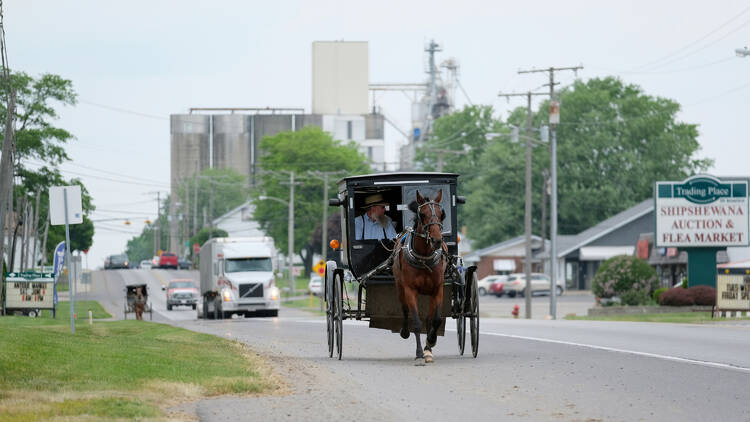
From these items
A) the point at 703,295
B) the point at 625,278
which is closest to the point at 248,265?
the point at 625,278

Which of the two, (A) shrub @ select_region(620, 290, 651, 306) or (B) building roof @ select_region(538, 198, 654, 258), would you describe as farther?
(B) building roof @ select_region(538, 198, 654, 258)

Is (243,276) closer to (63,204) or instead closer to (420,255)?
(63,204)

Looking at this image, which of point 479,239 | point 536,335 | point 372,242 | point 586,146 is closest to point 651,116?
point 586,146

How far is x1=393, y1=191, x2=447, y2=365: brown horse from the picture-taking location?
16.9m

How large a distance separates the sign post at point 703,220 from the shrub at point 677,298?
1427 mm

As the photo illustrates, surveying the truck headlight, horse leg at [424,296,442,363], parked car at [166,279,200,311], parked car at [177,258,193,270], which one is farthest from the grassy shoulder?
parked car at [177,258,193,270]

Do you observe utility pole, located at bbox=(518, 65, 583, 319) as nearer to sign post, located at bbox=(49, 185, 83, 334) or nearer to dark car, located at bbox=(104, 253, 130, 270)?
sign post, located at bbox=(49, 185, 83, 334)

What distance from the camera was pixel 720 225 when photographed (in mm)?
47938

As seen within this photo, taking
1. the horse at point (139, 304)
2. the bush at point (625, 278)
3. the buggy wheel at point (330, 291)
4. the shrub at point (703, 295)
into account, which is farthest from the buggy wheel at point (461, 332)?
the bush at point (625, 278)

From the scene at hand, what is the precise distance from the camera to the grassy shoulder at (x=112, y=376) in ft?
38.2

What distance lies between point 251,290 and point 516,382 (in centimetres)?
3662

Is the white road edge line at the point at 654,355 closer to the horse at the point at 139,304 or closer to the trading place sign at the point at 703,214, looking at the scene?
the trading place sign at the point at 703,214

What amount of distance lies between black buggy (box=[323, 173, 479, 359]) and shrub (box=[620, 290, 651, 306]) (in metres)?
33.4

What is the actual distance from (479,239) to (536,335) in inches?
3422
